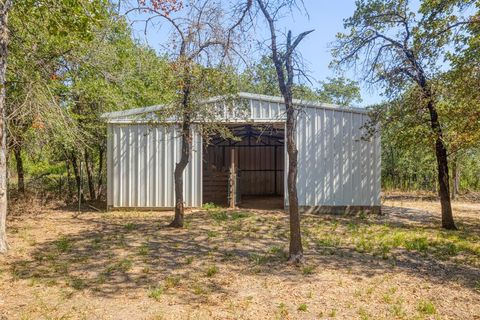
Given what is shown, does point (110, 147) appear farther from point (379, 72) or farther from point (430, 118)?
point (430, 118)

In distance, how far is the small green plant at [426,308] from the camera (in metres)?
4.06

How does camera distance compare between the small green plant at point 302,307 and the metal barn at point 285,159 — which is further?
the metal barn at point 285,159

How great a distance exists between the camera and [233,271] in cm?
533

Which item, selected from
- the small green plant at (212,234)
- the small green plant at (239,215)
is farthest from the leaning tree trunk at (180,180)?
→ the small green plant at (239,215)

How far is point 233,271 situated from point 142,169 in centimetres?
624

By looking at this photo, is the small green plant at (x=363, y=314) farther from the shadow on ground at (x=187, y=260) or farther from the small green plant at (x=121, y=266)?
the small green plant at (x=121, y=266)

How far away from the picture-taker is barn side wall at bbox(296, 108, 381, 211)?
412 inches

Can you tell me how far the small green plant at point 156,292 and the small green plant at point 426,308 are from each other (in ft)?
10.0

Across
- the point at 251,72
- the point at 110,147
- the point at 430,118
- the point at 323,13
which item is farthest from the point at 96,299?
the point at 430,118

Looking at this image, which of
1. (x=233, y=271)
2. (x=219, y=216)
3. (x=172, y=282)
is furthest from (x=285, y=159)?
(x=172, y=282)

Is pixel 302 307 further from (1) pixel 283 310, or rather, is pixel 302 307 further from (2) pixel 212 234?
(2) pixel 212 234

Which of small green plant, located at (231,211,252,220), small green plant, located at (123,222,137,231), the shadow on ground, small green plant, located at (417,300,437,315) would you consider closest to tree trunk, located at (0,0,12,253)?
the shadow on ground

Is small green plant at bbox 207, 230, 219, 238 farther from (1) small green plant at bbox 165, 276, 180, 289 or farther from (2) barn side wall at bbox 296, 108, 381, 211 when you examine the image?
(2) barn side wall at bbox 296, 108, 381, 211

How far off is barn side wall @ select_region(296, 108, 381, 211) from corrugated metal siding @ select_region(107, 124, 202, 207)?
132 inches
